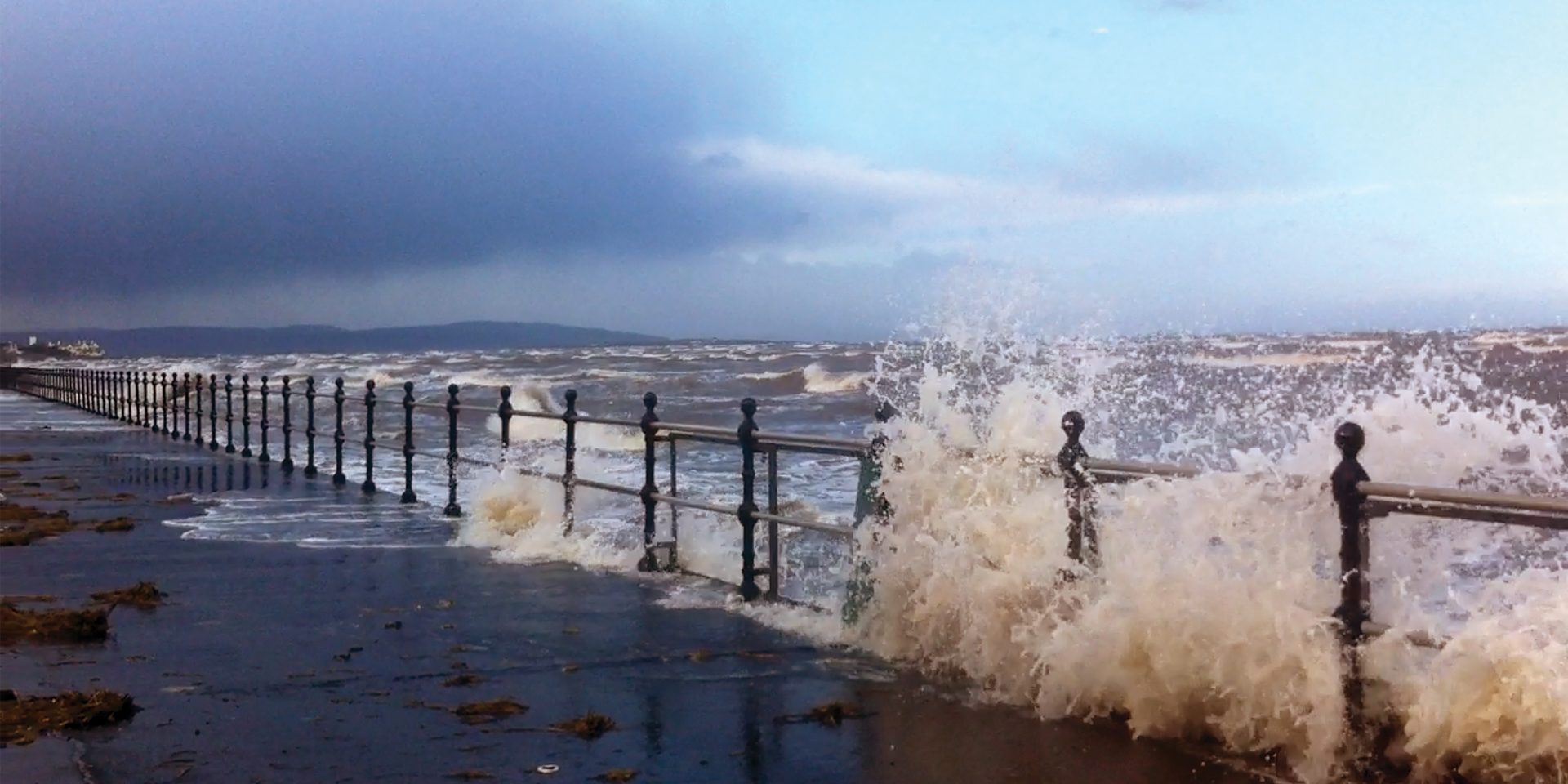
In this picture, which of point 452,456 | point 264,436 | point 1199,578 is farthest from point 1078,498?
point 264,436

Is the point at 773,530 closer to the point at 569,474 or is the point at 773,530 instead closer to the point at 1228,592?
the point at 569,474

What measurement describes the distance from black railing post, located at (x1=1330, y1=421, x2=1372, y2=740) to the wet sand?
508 mm

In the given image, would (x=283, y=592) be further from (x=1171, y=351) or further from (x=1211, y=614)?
(x=1171, y=351)

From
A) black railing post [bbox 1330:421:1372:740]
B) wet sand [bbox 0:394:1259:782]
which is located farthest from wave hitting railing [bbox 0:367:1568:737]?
wet sand [bbox 0:394:1259:782]

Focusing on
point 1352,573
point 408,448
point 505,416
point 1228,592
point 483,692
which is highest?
point 505,416

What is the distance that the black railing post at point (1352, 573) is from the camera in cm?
484

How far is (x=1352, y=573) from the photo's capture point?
15.9ft

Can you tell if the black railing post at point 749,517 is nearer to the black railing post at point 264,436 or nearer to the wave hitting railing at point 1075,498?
the wave hitting railing at point 1075,498

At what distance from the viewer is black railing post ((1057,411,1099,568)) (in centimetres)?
604

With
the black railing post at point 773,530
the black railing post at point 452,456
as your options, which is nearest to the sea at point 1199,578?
the black railing post at point 773,530

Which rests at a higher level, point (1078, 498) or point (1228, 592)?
point (1078, 498)

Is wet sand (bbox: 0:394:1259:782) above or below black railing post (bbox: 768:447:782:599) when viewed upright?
below

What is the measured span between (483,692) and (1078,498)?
2626mm

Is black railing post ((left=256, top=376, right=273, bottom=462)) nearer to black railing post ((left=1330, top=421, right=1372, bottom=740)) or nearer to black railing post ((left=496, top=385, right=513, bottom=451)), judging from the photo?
black railing post ((left=496, top=385, right=513, bottom=451))
